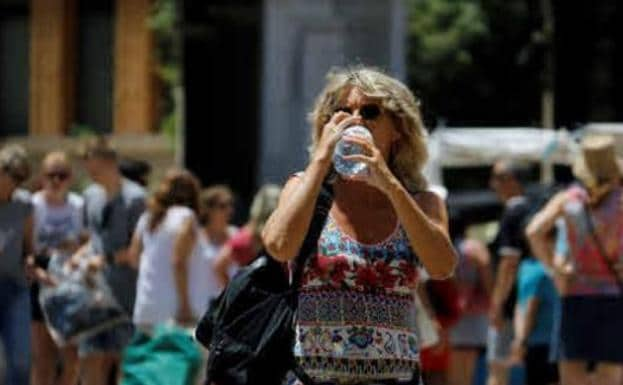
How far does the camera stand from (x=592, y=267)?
35.3ft

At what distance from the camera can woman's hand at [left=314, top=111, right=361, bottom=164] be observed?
20.3 feet

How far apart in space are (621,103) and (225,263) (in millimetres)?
13900

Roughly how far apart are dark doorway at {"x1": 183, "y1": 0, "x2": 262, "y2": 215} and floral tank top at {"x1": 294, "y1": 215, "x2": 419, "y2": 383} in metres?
12.8

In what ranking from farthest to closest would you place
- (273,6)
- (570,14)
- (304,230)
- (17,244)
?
(570,14)
(273,6)
(17,244)
(304,230)

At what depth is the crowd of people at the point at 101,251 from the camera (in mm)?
11773

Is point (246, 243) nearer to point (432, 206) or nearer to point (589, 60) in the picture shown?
point (432, 206)

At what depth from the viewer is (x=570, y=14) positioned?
2616 centimetres

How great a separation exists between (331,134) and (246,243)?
6830 millimetres

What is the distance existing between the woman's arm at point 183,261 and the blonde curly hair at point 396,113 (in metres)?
5.52

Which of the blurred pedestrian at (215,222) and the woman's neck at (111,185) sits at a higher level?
the woman's neck at (111,185)

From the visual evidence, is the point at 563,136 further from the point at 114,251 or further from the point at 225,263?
the point at 114,251

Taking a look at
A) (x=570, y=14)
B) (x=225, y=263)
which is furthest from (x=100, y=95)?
(x=225, y=263)

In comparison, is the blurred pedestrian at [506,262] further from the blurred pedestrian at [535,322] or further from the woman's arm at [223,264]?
the woman's arm at [223,264]

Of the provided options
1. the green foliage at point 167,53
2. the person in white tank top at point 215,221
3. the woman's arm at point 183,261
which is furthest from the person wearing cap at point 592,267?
the green foliage at point 167,53
